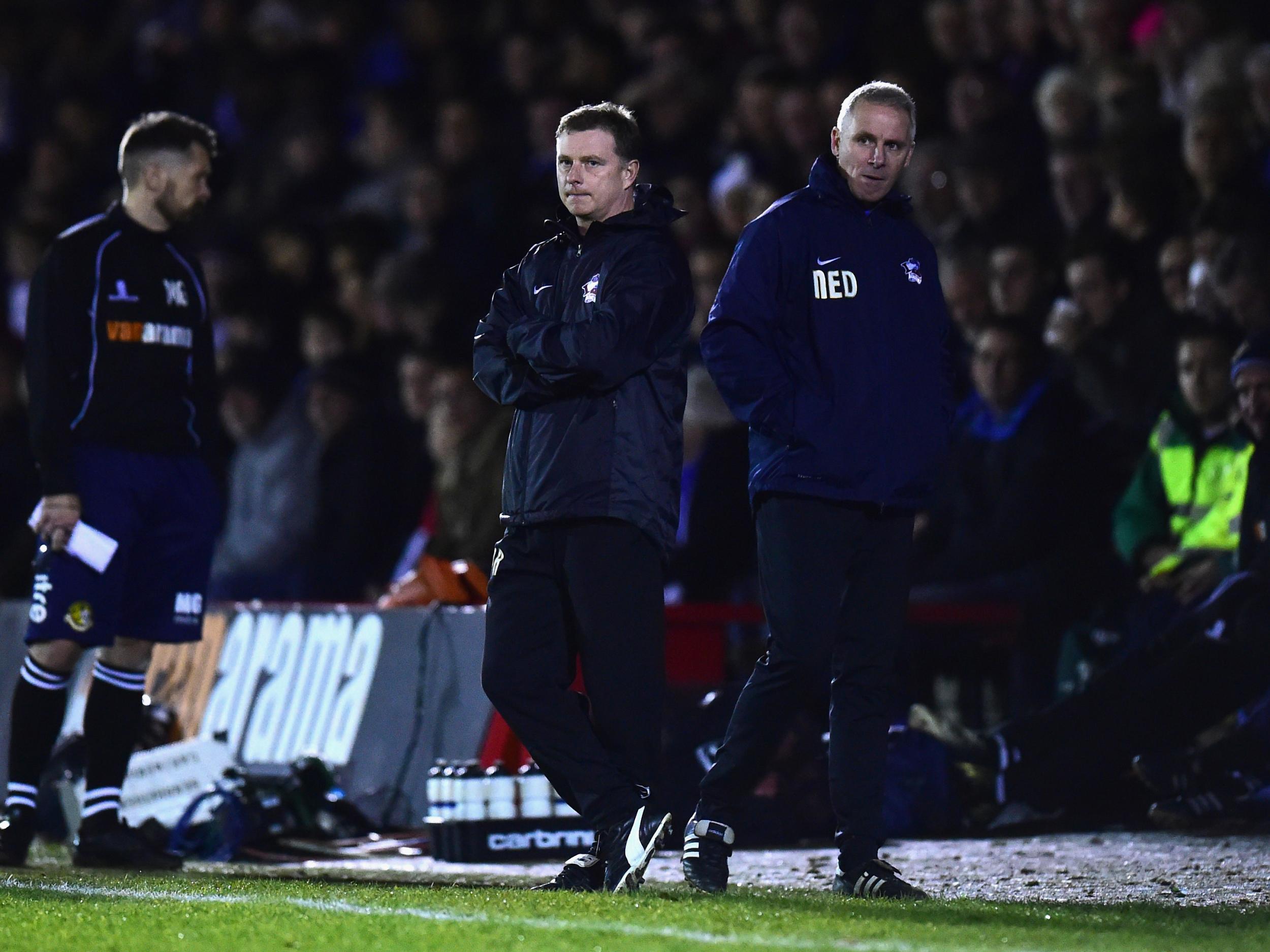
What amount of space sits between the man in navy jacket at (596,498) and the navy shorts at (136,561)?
168cm

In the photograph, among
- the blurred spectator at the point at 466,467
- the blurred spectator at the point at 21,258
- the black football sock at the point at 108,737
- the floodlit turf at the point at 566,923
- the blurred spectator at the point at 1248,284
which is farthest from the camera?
the blurred spectator at the point at 21,258

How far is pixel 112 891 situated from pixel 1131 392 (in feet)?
17.1

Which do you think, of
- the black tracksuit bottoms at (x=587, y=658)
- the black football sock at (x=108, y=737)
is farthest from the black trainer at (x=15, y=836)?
the black tracksuit bottoms at (x=587, y=658)

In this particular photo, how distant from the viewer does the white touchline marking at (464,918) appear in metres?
4.28

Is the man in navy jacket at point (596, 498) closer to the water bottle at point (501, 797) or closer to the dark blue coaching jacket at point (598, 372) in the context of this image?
the dark blue coaching jacket at point (598, 372)

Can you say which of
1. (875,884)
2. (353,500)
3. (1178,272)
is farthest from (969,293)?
(875,884)

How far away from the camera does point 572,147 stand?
18.2ft

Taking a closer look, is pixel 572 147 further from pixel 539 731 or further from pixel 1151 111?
pixel 1151 111

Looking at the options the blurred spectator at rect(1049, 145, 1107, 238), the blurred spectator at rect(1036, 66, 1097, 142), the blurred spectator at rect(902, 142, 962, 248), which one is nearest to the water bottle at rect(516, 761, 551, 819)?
the blurred spectator at rect(1049, 145, 1107, 238)

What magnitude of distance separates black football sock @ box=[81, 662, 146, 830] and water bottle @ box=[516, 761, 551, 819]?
4.36ft

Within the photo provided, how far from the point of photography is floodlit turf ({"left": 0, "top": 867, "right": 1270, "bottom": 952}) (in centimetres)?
439

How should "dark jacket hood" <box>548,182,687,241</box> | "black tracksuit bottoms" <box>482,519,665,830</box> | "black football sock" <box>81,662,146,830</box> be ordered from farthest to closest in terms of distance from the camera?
"black football sock" <box>81,662,146,830</box> → "dark jacket hood" <box>548,182,687,241</box> → "black tracksuit bottoms" <box>482,519,665,830</box>

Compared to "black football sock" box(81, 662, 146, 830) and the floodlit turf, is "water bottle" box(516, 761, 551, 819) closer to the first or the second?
"black football sock" box(81, 662, 146, 830)

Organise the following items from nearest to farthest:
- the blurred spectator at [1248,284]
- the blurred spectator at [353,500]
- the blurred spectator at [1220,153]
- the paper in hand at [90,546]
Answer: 1. the paper in hand at [90,546]
2. the blurred spectator at [1248,284]
3. the blurred spectator at [1220,153]
4. the blurred spectator at [353,500]
